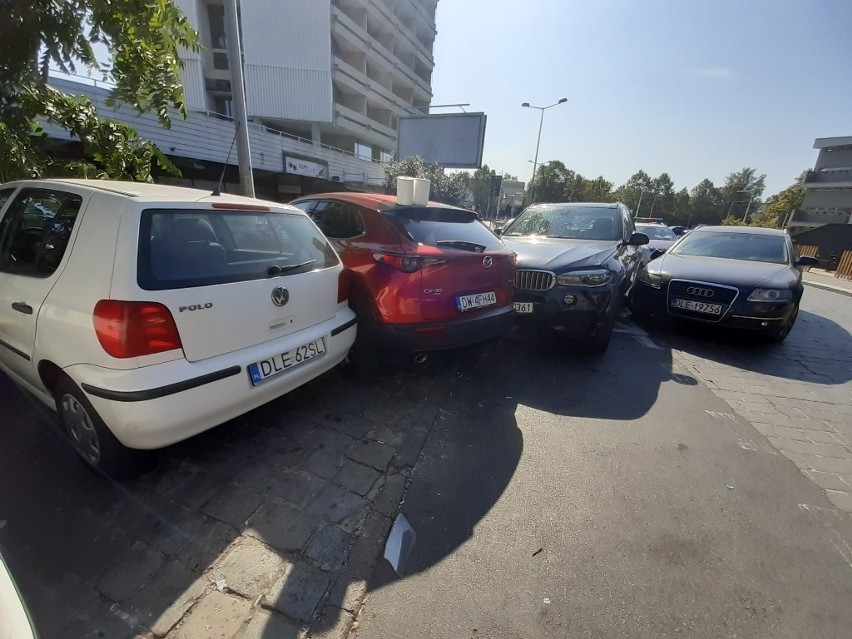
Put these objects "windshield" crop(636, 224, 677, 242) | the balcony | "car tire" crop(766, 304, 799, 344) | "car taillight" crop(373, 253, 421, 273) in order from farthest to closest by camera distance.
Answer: the balcony → "windshield" crop(636, 224, 677, 242) → "car tire" crop(766, 304, 799, 344) → "car taillight" crop(373, 253, 421, 273)

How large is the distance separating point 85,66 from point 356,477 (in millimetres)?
5252

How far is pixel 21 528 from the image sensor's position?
1826 mm

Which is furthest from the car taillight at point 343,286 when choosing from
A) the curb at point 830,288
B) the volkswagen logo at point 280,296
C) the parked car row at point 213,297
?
the curb at point 830,288

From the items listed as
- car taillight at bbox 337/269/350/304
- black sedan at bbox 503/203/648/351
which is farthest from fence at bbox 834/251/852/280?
car taillight at bbox 337/269/350/304

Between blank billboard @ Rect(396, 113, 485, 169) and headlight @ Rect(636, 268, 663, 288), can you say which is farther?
blank billboard @ Rect(396, 113, 485, 169)

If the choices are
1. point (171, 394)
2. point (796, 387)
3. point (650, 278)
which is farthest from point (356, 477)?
point (650, 278)

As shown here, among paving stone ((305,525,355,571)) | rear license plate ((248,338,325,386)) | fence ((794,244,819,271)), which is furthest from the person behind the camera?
fence ((794,244,819,271))

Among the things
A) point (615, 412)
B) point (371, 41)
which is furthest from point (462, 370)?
point (371, 41)

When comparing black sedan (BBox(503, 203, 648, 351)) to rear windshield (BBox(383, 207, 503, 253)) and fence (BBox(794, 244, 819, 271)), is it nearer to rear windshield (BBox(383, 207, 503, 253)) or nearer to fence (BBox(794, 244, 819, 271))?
rear windshield (BBox(383, 207, 503, 253))

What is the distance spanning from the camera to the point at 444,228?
3379mm

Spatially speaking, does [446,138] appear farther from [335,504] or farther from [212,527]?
[212,527]

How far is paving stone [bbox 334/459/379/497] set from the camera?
2227 mm

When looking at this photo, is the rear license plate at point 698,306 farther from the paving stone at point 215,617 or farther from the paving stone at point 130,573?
the paving stone at point 130,573

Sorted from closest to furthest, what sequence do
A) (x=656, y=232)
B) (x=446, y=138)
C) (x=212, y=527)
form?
(x=212, y=527) < (x=656, y=232) < (x=446, y=138)
